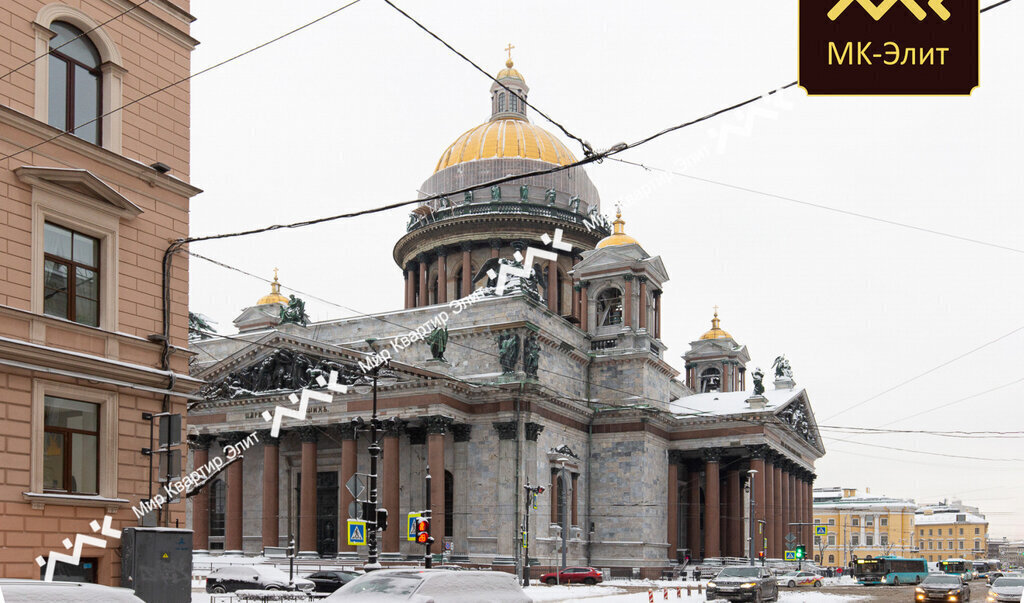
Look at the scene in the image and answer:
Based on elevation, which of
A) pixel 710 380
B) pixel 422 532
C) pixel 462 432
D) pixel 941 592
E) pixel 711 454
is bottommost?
pixel 941 592

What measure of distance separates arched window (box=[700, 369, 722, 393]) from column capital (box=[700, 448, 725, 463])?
17178 mm

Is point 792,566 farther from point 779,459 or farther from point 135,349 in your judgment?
point 135,349

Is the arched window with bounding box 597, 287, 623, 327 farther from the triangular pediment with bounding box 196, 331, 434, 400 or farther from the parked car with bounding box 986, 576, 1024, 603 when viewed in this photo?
the parked car with bounding box 986, 576, 1024, 603

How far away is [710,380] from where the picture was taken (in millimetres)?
83312

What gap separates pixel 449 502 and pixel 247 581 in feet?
51.6

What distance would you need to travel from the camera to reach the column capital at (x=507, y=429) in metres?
54.2

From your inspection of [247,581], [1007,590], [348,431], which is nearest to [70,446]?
[247,581]

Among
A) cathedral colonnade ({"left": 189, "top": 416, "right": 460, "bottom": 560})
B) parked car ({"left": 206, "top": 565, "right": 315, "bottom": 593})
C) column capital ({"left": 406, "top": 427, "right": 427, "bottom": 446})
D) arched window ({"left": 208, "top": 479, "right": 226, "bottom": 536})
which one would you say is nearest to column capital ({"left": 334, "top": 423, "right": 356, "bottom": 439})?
cathedral colonnade ({"left": 189, "top": 416, "right": 460, "bottom": 560})

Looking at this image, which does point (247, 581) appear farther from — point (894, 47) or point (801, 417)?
point (801, 417)

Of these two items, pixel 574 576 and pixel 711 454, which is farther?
pixel 711 454

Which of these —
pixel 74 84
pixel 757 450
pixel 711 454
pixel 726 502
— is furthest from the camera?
pixel 726 502

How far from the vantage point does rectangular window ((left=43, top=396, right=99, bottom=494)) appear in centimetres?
1838

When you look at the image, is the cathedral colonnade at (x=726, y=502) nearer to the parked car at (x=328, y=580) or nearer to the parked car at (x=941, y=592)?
the parked car at (x=941, y=592)

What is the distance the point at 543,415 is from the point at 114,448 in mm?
38321
